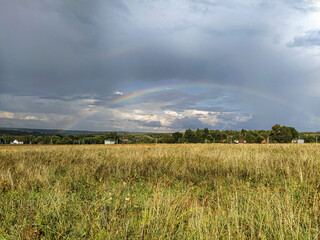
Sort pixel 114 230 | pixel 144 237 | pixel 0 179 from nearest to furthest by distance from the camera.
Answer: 1. pixel 144 237
2. pixel 114 230
3. pixel 0 179

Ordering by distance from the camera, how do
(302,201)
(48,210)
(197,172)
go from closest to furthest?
(48,210) → (302,201) → (197,172)

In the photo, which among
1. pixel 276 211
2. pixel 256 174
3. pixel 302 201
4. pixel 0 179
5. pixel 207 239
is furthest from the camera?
pixel 256 174

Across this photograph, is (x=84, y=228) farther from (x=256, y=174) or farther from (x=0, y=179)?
(x=256, y=174)

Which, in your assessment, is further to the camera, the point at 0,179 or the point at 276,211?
the point at 0,179

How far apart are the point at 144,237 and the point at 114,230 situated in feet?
1.50

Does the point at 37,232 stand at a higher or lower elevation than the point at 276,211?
lower

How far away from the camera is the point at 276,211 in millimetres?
2986

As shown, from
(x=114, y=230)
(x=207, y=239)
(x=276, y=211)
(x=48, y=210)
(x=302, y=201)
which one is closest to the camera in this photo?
(x=207, y=239)

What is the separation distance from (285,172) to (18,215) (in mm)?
6523

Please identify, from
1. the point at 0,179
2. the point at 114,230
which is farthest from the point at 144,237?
the point at 0,179

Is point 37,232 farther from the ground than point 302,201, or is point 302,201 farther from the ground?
point 302,201

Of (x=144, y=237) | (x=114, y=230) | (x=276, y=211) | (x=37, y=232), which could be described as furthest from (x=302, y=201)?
(x=37, y=232)

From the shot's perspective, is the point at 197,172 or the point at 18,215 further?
the point at 197,172

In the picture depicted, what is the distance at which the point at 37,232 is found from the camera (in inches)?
107
